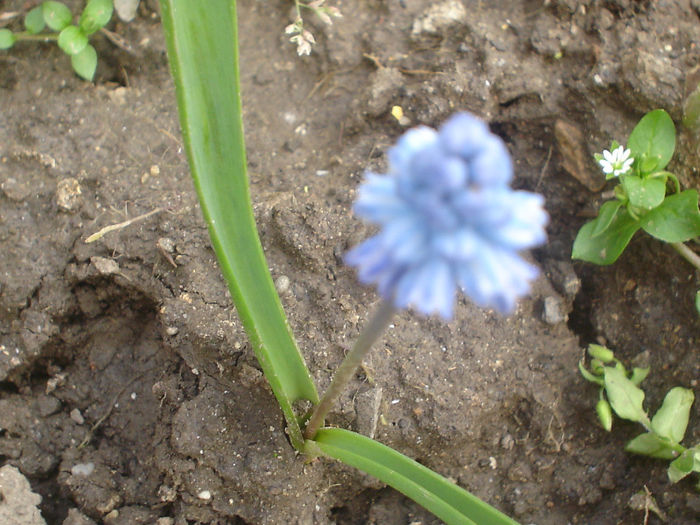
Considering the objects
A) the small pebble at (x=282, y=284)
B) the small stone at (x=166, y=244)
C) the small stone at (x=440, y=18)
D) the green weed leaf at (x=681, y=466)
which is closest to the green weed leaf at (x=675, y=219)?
the green weed leaf at (x=681, y=466)

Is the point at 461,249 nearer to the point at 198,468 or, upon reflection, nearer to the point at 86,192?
the point at 198,468

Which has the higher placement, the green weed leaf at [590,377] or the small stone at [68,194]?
the small stone at [68,194]

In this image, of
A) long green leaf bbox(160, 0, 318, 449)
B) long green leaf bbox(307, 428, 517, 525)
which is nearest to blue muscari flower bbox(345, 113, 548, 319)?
long green leaf bbox(160, 0, 318, 449)

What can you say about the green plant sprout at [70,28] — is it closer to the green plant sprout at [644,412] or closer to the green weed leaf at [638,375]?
the green plant sprout at [644,412]

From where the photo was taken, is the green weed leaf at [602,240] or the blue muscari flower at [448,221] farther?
the green weed leaf at [602,240]

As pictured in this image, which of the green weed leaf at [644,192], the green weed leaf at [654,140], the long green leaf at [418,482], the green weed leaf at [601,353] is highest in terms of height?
the green weed leaf at [654,140]

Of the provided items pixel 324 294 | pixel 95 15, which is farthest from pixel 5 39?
pixel 324 294
